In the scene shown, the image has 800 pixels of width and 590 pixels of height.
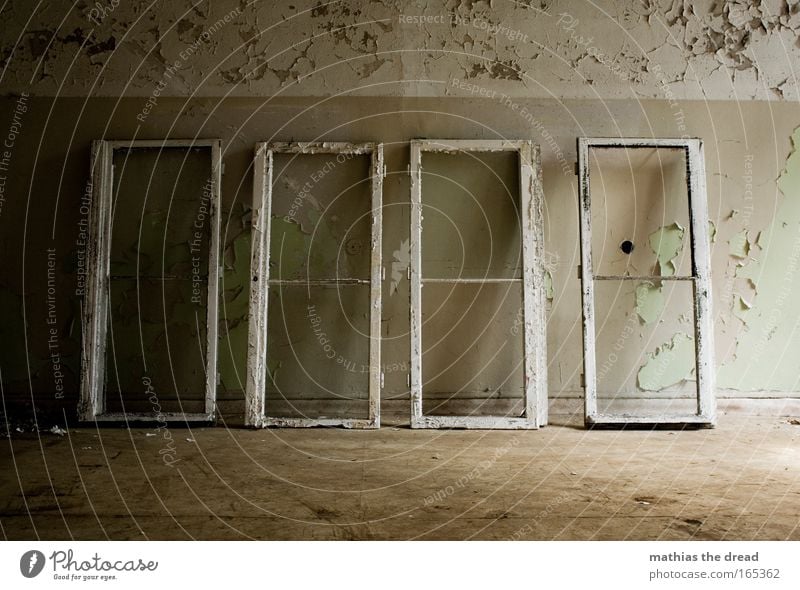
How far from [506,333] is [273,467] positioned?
1469 millimetres

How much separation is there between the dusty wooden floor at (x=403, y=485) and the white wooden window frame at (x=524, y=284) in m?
0.10

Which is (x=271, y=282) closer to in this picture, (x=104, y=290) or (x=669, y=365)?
(x=104, y=290)

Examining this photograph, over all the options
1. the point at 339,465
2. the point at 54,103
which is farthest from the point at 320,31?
the point at 339,465

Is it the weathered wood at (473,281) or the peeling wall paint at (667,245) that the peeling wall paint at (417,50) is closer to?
the peeling wall paint at (667,245)

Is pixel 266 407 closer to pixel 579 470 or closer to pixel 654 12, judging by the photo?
pixel 579 470

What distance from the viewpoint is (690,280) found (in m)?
3.00

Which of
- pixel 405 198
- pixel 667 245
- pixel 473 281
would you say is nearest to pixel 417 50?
pixel 405 198

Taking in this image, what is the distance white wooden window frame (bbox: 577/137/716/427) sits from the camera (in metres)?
2.84

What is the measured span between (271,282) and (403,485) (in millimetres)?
1475

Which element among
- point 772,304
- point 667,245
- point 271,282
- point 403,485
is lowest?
point 403,485

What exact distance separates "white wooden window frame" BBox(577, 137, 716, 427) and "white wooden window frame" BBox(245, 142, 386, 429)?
104 cm

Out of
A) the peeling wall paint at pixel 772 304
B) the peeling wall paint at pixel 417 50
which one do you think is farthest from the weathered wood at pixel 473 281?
the peeling wall paint at pixel 772 304

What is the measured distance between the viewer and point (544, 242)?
3051 millimetres

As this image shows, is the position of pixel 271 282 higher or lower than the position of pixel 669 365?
higher
